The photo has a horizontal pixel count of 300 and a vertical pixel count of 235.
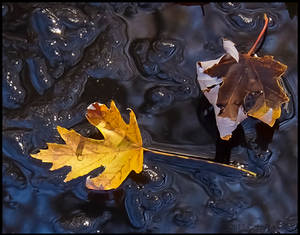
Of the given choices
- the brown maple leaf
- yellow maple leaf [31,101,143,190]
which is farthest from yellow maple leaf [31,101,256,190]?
the brown maple leaf

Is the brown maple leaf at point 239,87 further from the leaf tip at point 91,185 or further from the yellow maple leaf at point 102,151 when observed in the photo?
the leaf tip at point 91,185

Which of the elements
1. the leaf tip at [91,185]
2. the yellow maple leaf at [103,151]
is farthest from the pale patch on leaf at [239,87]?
the leaf tip at [91,185]

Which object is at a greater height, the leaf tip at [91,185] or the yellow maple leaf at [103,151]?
the yellow maple leaf at [103,151]

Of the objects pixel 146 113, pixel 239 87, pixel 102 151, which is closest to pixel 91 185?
pixel 102 151

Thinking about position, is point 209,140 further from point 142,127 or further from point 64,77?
point 64,77

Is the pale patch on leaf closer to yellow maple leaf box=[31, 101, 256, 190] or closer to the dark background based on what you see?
the dark background

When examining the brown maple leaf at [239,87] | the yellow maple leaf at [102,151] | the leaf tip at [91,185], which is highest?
the brown maple leaf at [239,87]

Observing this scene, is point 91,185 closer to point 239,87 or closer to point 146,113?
point 146,113
